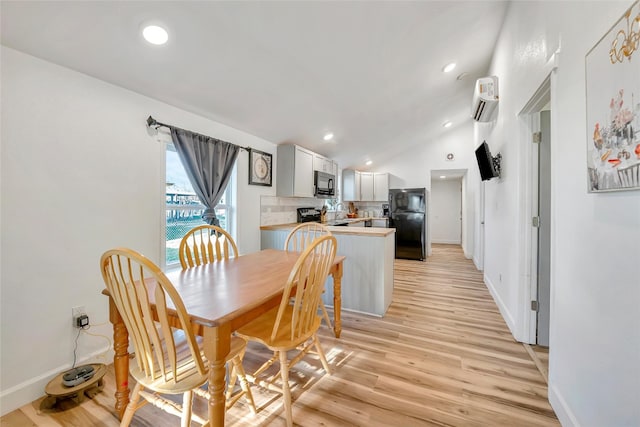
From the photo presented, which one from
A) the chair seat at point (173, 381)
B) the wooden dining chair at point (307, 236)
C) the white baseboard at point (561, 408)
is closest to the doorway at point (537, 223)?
the white baseboard at point (561, 408)

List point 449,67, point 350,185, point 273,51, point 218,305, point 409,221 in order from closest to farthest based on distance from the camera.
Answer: point 218,305 < point 273,51 < point 449,67 < point 409,221 < point 350,185

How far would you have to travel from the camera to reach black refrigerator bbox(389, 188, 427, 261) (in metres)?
5.55

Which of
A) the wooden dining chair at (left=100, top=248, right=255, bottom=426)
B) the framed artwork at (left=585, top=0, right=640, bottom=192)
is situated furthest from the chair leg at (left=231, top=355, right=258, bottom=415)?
the framed artwork at (left=585, top=0, right=640, bottom=192)

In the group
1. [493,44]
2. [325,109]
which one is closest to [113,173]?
[325,109]

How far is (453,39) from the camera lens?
8.80 ft

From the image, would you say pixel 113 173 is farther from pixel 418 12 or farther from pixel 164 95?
pixel 418 12

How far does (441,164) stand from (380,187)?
1535mm

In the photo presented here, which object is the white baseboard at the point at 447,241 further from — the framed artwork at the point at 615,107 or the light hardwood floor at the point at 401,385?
the framed artwork at the point at 615,107

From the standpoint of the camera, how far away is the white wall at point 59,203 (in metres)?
1.53

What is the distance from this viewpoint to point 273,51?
6.95 feet

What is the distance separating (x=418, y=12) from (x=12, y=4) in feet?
8.54

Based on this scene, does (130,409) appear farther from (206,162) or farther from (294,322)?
(206,162)

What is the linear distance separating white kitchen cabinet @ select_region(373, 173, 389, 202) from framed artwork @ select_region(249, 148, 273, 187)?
347 cm

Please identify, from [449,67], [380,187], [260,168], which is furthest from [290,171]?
[380,187]
